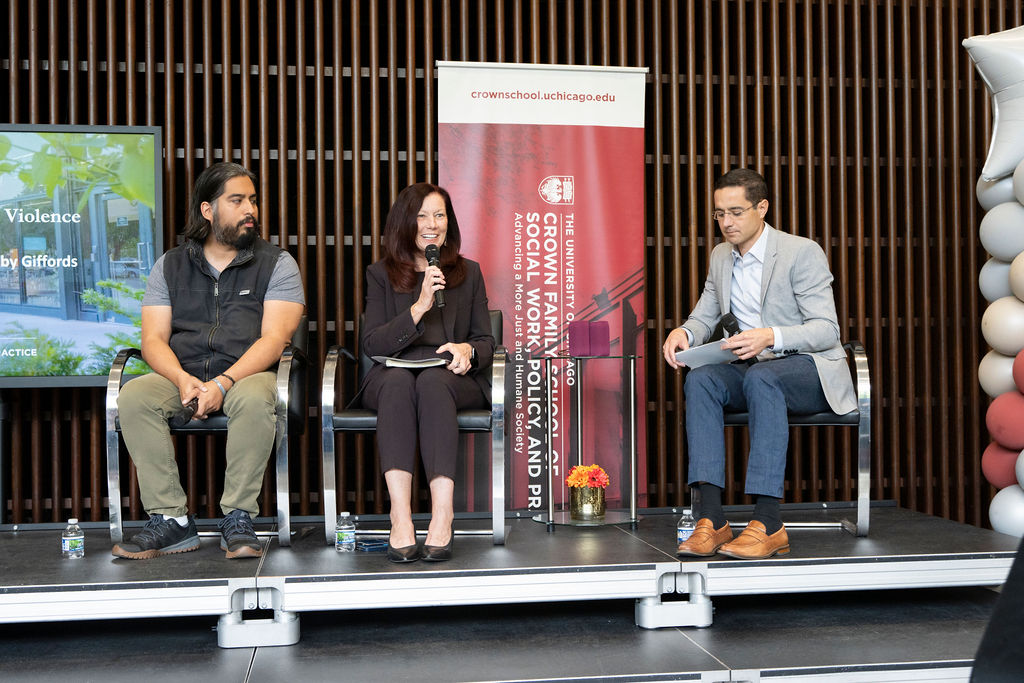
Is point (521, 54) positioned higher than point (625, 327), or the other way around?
point (521, 54)

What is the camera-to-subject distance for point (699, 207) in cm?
454

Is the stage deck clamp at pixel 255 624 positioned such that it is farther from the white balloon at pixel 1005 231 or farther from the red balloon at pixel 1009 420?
the white balloon at pixel 1005 231

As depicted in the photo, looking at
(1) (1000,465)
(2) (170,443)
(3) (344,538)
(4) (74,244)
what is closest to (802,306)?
(1) (1000,465)

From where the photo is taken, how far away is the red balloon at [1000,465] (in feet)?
12.1

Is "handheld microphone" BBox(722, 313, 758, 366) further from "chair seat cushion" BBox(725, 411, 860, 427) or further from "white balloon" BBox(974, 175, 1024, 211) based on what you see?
"white balloon" BBox(974, 175, 1024, 211)

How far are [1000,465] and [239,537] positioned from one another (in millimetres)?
2824

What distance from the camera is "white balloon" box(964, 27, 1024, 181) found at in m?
3.62

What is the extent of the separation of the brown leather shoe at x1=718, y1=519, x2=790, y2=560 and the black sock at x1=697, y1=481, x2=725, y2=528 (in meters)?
0.10

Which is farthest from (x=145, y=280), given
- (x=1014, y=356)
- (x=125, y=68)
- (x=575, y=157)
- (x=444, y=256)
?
(x=1014, y=356)

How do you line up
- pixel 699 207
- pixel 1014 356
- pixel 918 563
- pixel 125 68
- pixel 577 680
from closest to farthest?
1. pixel 577 680
2. pixel 918 563
3. pixel 1014 356
4. pixel 125 68
5. pixel 699 207

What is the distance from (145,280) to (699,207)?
247 centimetres

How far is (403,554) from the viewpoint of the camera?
2945mm

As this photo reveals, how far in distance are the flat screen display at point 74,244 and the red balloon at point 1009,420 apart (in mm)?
3324

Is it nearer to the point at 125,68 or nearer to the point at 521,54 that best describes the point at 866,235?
the point at 521,54
